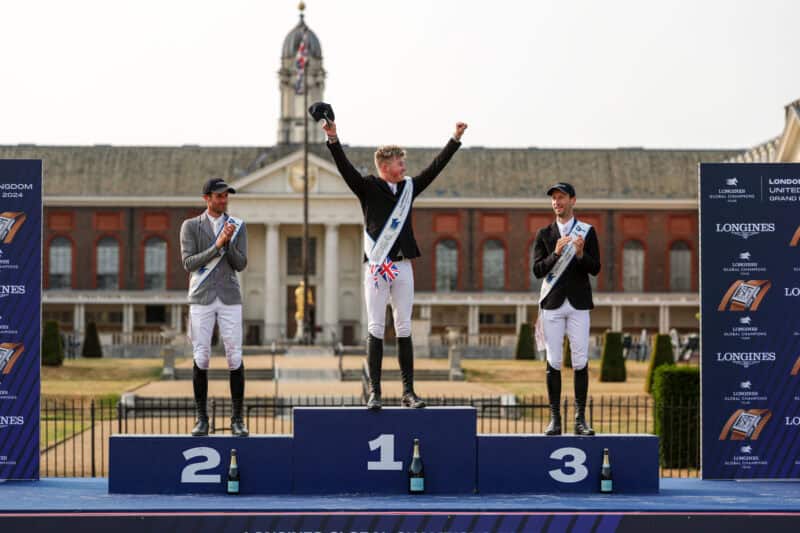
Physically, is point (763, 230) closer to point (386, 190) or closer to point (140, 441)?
point (386, 190)

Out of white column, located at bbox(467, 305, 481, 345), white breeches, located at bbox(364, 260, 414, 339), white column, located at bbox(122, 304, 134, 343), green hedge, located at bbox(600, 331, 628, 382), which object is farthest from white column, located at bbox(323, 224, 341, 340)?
white breeches, located at bbox(364, 260, 414, 339)

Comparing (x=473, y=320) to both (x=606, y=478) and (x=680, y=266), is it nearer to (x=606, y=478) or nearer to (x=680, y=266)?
(x=680, y=266)

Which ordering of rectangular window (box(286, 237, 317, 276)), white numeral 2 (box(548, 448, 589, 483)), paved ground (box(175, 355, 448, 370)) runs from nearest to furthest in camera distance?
white numeral 2 (box(548, 448, 589, 483)) → paved ground (box(175, 355, 448, 370)) → rectangular window (box(286, 237, 317, 276))

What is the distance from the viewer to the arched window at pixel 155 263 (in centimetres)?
6706

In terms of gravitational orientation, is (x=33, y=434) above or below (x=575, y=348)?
below

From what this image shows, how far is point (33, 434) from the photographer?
10.4 m

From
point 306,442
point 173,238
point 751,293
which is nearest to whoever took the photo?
point 306,442

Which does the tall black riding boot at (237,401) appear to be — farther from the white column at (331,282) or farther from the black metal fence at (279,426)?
the white column at (331,282)

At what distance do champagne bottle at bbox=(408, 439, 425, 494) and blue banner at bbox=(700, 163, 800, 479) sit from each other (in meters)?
2.80

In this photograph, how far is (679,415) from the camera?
17.7 m

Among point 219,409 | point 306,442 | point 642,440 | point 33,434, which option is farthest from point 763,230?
point 219,409

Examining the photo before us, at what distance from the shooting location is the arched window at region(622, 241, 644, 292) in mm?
67438

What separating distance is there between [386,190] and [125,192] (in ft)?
195

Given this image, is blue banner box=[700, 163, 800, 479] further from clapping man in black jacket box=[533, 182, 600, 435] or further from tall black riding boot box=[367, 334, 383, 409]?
tall black riding boot box=[367, 334, 383, 409]
